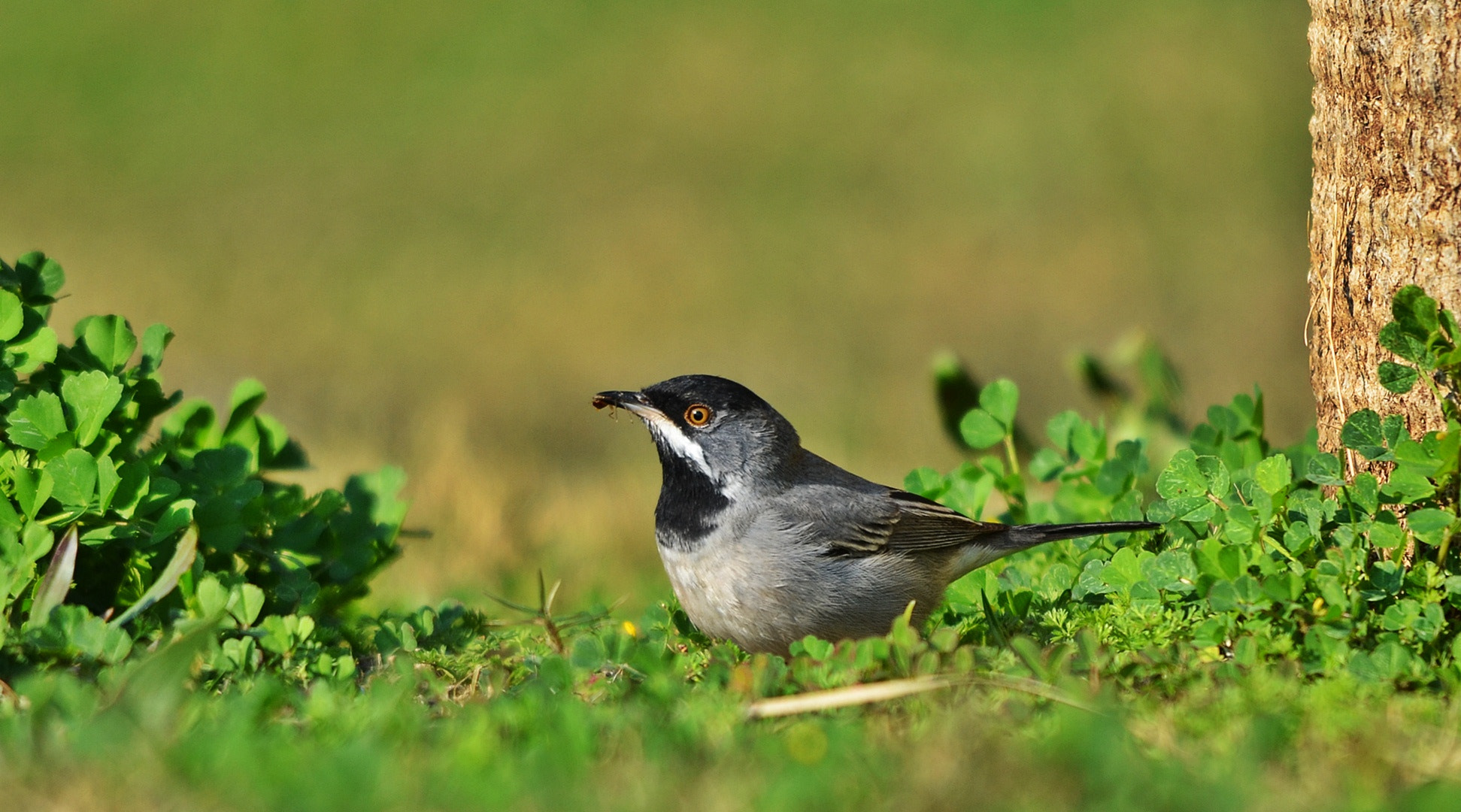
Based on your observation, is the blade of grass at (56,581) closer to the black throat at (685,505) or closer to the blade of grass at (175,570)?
the blade of grass at (175,570)

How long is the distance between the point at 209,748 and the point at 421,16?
1794 centimetres

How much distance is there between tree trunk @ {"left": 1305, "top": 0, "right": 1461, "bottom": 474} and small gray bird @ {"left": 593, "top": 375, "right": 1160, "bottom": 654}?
2.78ft

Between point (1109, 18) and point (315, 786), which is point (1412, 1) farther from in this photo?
point (1109, 18)

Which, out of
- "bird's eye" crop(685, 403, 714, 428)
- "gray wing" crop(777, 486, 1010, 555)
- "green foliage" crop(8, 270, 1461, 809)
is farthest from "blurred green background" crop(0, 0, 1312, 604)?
"green foliage" crop(8, 270, 1461, 809)

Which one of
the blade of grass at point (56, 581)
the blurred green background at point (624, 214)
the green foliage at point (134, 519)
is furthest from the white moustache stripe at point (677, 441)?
the blade of grass at point (56, 581)

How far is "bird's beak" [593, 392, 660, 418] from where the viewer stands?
5406 millimetres

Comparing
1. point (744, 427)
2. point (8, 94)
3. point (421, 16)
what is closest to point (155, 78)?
point (8, 94)

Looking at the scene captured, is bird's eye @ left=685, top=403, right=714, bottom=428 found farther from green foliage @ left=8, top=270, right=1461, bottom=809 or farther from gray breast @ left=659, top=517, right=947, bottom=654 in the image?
green foliage @ left=8, top=270, right=1461, bottom=809

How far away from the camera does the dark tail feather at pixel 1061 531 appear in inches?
197

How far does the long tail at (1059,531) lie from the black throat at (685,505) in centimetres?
114

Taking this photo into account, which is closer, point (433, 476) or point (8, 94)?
point (433, 476)

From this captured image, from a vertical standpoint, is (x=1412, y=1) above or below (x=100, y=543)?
above

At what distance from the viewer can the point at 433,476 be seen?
7.60m

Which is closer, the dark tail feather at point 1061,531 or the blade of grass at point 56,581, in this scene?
the blade of grass at point 56,581
